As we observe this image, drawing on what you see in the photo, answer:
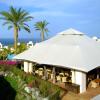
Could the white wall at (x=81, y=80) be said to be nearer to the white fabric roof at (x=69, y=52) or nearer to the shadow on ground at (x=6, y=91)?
the white fabric roof at (x=69, y=52)

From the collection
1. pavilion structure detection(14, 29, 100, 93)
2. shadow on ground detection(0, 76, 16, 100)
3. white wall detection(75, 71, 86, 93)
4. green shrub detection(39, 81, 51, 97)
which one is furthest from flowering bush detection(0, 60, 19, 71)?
white wall detection(75, 71, 86, 93)

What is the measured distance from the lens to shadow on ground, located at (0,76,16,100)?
709 inches

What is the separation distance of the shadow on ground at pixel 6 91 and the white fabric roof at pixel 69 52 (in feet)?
9.28

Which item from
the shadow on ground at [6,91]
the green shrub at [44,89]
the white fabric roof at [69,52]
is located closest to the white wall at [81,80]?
the white fabric roof at [69,52]

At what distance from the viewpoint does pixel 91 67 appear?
18562 mm

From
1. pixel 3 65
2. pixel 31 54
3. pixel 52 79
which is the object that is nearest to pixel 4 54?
pixel 3 65

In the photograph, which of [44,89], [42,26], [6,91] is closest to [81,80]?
[44,89]

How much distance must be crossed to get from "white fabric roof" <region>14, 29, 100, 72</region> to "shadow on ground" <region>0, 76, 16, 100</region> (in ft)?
9.28

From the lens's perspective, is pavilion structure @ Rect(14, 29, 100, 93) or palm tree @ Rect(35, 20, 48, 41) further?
palm tree @ Rect(35, 20, 48, 41)

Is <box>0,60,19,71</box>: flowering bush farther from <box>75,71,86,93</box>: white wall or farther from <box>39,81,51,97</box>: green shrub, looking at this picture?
<box>75,71,86,93</box>: white wall

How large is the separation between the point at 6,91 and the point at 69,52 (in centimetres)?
504

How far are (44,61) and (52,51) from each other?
1.18 metres

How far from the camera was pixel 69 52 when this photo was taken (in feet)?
67.2

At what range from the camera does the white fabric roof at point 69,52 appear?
757 inches
